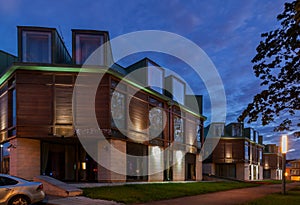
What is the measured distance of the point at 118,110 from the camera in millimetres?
21672

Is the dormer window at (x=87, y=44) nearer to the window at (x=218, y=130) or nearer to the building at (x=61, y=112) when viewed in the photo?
the building at (x=61, y=112)

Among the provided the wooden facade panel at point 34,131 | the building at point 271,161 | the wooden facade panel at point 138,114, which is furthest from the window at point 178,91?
the building at point 271,161

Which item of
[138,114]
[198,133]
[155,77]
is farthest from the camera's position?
[198,133]

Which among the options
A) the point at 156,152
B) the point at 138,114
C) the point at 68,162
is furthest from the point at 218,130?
the point at 68,162

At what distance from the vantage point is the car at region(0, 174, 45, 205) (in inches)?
429

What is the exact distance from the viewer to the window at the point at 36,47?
Result: 20859mm

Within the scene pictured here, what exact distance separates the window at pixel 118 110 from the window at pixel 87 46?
2.42 meters

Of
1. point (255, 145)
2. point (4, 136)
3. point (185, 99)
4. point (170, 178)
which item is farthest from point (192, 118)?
point (255, 145)

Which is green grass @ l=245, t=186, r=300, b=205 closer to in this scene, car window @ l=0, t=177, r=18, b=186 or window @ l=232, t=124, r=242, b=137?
car window @ l=0, t=177, r=18, b=186

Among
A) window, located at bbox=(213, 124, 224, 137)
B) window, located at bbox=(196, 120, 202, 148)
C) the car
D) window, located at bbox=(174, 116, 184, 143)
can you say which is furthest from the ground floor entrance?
window, located at bbox=(213, 124, 224, 137)

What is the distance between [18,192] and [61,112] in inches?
372

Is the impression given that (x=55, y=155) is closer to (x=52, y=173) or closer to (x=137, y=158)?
(x=52, y=173)

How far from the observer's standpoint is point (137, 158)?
2552cm

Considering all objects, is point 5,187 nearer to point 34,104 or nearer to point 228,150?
point 34,104
